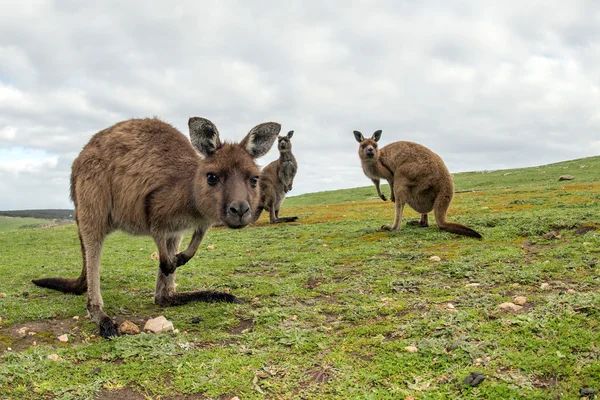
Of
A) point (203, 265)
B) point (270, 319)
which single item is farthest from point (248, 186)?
point (203, 265)

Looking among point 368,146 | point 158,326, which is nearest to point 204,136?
point 158,326

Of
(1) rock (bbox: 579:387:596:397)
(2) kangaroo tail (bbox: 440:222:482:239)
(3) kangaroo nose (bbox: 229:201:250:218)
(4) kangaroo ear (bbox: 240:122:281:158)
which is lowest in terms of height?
(1) rock (bbox: 579:387:596:397)

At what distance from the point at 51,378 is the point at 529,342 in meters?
3.63

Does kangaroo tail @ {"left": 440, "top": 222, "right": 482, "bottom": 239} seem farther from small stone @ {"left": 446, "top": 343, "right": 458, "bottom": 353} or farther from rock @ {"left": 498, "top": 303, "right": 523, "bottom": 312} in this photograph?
small stone @ {"left": 446, "top": 343, "right": 458, "bottom": 353}

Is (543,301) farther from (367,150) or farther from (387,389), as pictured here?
(367,150)

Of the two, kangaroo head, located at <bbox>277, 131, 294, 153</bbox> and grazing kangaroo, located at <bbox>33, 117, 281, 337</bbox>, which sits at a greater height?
kangaroo head, located at <bbox>277, 131, 294, 153</bbox>

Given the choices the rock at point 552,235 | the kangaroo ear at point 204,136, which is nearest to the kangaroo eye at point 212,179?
the kangaroo ear at point 204,136

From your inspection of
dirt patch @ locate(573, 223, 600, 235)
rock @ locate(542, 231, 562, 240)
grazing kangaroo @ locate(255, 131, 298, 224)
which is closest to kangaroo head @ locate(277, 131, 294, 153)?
grazing kangaroo @ locate(255, 131, 298, 224)

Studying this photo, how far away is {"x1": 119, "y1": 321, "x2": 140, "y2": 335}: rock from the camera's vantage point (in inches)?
176

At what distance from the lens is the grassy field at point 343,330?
3166mm

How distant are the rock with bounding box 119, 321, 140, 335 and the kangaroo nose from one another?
5.05 ft

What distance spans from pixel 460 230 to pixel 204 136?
19.4 ft

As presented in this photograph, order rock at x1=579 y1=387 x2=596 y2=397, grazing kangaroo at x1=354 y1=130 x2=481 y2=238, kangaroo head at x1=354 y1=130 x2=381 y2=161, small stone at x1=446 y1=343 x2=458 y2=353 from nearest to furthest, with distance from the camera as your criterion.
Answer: rock at x1=579 y1=387 x2=596 y2=397
small stone at x1=446 y1=343 x2=458 y2=353
grazing kangaroo at x1=354 y1=130 x2=481 y2=238
kangaroo head at x1=354 y1=130 x2=381 y2=161

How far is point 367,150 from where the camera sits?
444 inches
